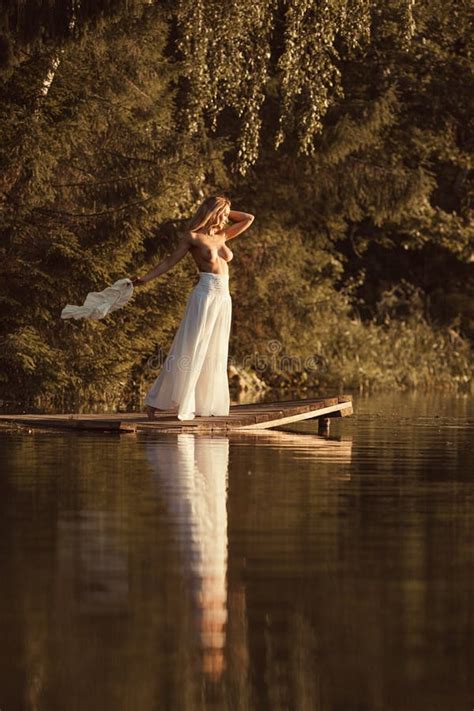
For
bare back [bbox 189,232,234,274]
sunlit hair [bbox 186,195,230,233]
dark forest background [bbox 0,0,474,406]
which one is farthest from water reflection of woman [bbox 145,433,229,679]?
dark forest background [bbox 0,0,474,406]

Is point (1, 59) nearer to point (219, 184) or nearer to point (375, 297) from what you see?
point (219, 184)

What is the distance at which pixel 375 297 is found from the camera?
51312mm

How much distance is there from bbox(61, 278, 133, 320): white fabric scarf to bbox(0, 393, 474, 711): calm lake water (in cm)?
493

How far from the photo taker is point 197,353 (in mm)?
20688

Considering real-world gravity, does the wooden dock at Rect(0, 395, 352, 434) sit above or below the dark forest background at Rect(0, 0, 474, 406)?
below

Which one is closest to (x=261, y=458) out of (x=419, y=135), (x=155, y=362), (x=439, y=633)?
(x=439, y=633)

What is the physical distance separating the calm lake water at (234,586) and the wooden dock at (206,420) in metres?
3.72

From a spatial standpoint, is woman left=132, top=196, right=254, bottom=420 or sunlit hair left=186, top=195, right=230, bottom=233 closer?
woman left=132, top=196, right=254, bottom=420

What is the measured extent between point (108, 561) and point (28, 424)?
36.6 feet

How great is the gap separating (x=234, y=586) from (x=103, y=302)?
12.7 metres

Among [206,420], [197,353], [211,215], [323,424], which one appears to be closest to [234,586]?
[206,420]

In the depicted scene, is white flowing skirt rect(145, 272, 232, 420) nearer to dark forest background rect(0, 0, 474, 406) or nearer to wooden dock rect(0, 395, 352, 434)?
wooden dock rect(0, 395, 352, 434)

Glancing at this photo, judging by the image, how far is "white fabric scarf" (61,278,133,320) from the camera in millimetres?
20797

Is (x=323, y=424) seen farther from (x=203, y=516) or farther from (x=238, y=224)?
(x=203, y=516)
